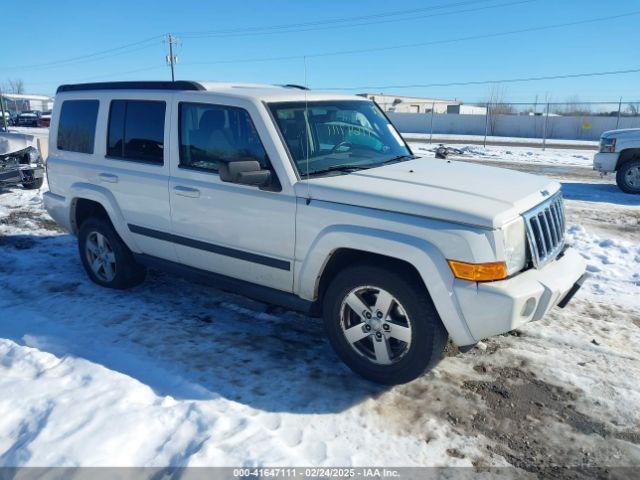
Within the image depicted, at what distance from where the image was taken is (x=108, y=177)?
509 centimetres

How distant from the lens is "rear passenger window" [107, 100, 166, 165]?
469 cm

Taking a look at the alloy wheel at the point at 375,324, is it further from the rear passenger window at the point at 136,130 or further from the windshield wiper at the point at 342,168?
the rear passenger window at the point at 136,130

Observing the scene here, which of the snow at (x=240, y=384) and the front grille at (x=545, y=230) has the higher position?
the front grille at (x=545, y=230)

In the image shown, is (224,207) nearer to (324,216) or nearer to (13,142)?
(324,216)

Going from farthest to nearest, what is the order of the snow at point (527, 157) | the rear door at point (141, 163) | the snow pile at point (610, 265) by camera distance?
the snow at point (527, 157)
the snow pile at point (610, 265)
the rear door at point (141, 163)

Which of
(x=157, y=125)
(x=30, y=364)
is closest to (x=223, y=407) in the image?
(x=30, y=364)

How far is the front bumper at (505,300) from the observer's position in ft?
10.3

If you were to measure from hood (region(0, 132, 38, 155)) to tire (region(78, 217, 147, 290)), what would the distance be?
6.16 metres

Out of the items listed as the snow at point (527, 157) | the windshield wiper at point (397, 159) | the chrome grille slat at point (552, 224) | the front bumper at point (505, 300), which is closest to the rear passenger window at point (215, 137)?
the windshield wiper at point (397, 159)

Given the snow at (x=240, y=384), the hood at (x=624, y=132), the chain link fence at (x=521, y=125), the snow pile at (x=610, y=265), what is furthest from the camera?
the chain link fence at (x=521, y=125)

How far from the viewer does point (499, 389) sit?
3.71 meters

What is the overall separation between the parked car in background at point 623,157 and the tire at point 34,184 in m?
11.6

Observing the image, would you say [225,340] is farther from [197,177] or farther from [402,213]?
[402,213]

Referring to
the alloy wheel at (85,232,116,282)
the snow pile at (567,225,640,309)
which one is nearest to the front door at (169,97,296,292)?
the alloy wheel at (85,232,116,282)
